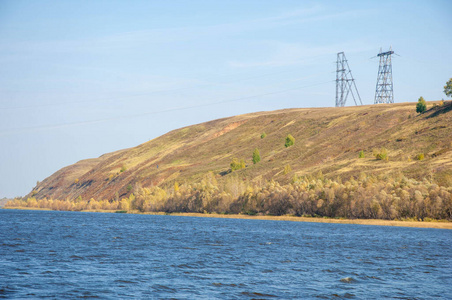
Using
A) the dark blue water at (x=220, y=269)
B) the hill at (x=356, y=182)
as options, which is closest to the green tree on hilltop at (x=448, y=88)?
the hill at (x=356, y=182)

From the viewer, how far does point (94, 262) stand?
44.4m

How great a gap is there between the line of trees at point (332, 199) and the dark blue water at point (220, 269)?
3832 centimetres

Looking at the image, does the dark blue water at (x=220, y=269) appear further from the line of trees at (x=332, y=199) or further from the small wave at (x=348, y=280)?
the line of trees at (x=332, y=199)

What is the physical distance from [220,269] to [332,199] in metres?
83.7

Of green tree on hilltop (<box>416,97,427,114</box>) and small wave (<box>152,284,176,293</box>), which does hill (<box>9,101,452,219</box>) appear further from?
small wave (<box>152,284,176,293</box>)

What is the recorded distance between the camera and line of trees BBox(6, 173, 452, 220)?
103562mm

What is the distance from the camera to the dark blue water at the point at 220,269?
32.8 m

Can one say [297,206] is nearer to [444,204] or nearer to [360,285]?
[444,204]

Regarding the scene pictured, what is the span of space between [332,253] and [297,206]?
A: 75970 millimetres

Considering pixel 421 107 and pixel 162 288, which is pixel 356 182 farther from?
pixel 162 288

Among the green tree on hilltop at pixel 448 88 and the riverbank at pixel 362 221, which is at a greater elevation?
the green tree on hilltop at pixel 448 88

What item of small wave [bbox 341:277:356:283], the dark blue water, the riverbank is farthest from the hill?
small wave [bbox 341:277:356:283]

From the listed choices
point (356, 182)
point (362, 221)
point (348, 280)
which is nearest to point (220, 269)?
Result: point (348, 280)

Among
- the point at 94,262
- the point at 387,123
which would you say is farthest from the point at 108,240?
the point at 387,123
